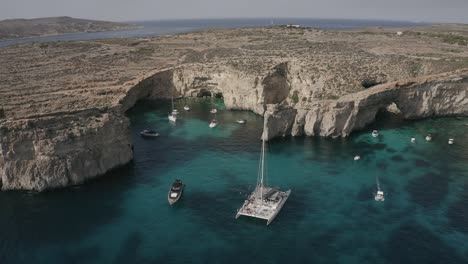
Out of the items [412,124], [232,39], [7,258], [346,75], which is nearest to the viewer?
[7,258]

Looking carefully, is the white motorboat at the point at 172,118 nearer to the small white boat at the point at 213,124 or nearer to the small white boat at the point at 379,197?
the small white boat at the point at 213,124

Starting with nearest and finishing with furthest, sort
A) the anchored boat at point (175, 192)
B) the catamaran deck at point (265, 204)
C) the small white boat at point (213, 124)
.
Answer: the catamaran deck at point (265, 204), the anchored boat at point (175, 192), the small white boat at point (213, 124)

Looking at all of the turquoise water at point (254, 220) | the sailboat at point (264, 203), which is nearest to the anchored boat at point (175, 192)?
the turquoise water at point (254, 220)

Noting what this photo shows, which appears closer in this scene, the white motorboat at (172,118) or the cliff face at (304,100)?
the cliff face at (304,100)

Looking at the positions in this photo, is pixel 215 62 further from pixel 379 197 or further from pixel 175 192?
pixel 379 197

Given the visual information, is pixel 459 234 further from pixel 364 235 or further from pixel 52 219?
pixel 52 219

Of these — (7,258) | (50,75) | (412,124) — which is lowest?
(7,258)

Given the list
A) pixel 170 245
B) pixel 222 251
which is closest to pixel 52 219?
pixel 170 245

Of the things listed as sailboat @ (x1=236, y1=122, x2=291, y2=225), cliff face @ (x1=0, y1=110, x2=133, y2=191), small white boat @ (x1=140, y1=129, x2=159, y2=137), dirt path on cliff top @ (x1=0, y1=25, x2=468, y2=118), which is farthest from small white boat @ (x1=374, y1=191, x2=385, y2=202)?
small white boat @ (x1=140, y1=129, x2=159, y2=137)
